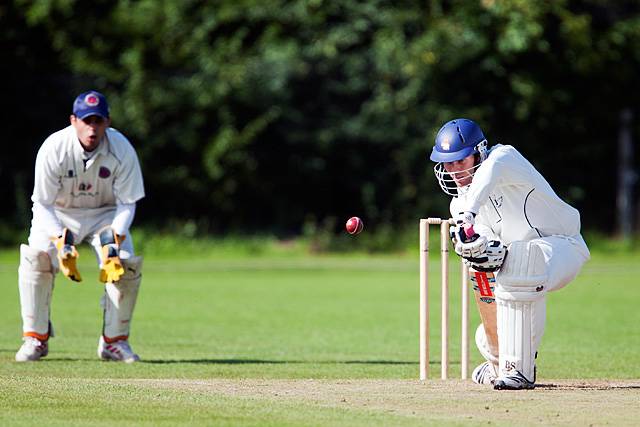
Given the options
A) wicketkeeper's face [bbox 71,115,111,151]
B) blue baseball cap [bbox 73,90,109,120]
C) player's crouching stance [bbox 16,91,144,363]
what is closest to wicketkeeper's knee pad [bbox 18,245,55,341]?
player's crouching stance [bbox 16,91,144,363]

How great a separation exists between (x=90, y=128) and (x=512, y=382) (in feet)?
11.0

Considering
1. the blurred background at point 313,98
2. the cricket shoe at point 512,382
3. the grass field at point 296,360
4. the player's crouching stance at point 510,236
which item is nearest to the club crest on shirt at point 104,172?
the grass field at point 296,360

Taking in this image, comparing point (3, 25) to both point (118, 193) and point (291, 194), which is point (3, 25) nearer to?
point (291, 194)

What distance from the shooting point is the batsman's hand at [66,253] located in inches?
312

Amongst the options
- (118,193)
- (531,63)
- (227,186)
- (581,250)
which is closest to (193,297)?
(118,193)

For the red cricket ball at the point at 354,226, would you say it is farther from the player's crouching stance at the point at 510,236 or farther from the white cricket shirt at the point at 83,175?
the white cricket shirt at the point at 83,175

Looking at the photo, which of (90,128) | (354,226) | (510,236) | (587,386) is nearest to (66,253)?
(90,128)

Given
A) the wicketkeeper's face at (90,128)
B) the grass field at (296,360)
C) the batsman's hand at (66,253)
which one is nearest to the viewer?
the grass field at (296,360)

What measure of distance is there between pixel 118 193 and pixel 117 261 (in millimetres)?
537

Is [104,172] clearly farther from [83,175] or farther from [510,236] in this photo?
[510,236]

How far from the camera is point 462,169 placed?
6496 millimetres

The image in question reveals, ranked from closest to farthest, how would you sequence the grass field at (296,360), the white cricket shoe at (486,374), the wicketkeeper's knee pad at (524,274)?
the grass field at (296,360), the wicketkeeper's knee pad at (524,274), the white cricket shoe at (486,374)

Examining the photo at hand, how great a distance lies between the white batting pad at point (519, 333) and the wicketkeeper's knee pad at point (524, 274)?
5 cm

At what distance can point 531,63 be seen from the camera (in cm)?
2355
